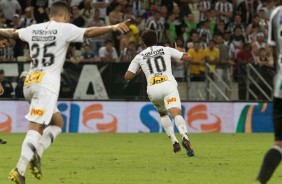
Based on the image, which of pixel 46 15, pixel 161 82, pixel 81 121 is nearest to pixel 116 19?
pixel 46 15

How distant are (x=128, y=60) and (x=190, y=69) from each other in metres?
1.89

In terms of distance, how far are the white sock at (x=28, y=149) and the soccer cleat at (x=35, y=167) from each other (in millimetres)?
469

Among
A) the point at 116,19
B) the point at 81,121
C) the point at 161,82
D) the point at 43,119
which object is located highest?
the point at 43,119

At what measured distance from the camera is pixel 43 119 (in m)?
11.8

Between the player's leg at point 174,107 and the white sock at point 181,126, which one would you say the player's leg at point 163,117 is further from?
the white sock at point 181,126

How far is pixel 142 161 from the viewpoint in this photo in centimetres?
1619

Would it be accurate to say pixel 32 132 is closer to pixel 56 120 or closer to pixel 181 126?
pixel 56 120

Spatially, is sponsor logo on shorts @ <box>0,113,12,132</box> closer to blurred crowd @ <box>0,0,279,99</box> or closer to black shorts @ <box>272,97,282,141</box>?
blurred crowd @ <box>0,0,279,99</box>

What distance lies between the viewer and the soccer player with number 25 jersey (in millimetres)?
11797

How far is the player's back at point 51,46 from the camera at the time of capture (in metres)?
12.0

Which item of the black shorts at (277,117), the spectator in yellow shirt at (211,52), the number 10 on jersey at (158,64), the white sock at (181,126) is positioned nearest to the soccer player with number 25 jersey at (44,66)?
the black shorts at (277,117)

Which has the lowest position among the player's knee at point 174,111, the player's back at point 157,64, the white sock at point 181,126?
the white sock at point 181,126

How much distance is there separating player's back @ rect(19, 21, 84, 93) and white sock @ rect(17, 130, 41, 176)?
2.11ft

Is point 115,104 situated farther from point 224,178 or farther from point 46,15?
point 224,178
